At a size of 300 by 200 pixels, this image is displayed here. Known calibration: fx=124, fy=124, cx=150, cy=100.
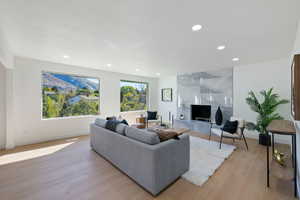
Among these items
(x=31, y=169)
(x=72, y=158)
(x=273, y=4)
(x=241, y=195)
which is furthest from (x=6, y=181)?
(x=273, y=4)

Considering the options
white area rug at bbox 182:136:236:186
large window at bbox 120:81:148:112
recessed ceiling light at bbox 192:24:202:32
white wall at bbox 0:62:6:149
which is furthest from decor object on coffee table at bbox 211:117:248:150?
white wall at bbox 0:62:6:149

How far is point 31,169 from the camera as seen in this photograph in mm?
2406

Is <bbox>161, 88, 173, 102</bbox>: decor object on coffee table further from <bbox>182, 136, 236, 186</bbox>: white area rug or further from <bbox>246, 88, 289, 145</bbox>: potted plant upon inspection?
<bbox>246, 88, 289, 145</bbox>: potted plant

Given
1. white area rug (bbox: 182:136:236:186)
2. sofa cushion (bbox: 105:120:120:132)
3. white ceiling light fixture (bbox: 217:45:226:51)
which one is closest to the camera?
white area rug (bbox: 182:136:236:186)

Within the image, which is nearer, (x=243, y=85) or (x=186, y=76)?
(x=243, y=85)

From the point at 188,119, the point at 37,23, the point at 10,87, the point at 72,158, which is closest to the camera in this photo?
the point at 37,23

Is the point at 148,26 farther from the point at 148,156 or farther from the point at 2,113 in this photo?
the point at 2,113

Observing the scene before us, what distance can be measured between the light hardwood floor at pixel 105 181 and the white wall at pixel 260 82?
1.70 m

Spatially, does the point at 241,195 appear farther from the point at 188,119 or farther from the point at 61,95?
the point at 61,95

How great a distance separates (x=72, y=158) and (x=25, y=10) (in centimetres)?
281

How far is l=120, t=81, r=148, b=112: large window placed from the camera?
5957 mm

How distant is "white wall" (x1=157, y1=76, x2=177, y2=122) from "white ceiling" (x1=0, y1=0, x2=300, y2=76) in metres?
3.36

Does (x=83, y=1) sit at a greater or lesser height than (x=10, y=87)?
greater

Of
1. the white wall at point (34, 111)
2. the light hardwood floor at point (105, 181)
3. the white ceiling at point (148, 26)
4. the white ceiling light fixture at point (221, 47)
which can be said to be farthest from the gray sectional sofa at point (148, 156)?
the white wall at point (34, 111)
